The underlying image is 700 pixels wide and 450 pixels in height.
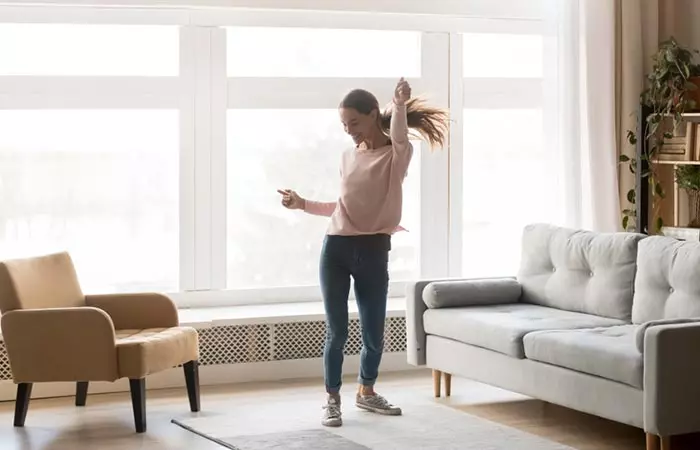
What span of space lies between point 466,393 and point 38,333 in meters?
2.10

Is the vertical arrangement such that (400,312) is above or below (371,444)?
above

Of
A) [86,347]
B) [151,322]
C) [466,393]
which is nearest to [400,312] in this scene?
[466,393]

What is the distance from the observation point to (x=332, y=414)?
5.06 meters

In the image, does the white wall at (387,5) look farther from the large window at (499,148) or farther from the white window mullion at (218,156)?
the white window mullion at (218,156)

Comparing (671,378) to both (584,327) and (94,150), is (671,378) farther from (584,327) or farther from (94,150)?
(94,150)

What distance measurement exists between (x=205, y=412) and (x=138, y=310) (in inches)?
22.6

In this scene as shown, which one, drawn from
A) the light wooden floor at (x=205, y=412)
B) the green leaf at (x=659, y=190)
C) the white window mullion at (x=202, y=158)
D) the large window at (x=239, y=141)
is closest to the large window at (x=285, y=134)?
the large window at (x=239, y=141)

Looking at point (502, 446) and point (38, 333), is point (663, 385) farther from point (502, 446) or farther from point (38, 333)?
point (38, 333)

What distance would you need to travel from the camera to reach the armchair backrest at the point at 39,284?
5.06 metres

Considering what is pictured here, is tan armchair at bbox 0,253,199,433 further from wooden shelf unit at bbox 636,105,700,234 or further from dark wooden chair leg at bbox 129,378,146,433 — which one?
wooden shelf unit at bbox 636,105,700,234

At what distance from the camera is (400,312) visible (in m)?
6.46

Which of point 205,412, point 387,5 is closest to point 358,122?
point 205,412

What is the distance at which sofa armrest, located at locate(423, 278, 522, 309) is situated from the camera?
5676 mm

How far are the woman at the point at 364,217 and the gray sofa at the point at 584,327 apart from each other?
1.83 ft
